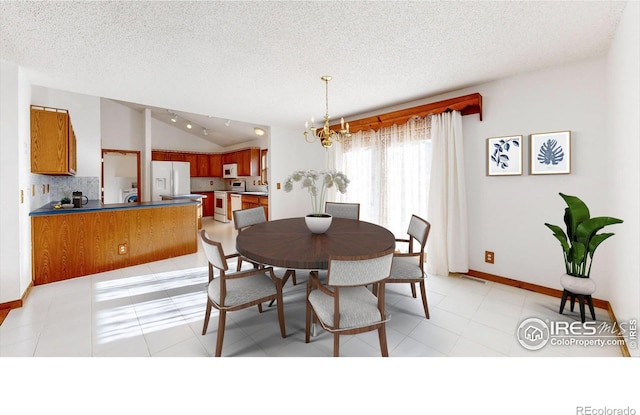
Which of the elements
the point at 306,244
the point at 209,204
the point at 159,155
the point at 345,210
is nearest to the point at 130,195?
the point at 159,155

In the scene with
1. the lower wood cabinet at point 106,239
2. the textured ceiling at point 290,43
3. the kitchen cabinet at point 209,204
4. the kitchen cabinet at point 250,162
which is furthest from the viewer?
the kitchen cabinet at point 209,204

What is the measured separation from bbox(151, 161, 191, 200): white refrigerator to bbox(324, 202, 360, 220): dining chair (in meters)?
5.12

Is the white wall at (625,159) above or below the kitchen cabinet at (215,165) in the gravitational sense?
below

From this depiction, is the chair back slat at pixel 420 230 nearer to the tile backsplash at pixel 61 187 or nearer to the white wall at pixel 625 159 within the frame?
the white wall at pixel 625 159

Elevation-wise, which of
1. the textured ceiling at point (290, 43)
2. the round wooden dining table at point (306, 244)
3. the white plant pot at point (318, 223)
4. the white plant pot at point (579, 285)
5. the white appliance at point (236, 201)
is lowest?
the white plant pot at point (579, 285)

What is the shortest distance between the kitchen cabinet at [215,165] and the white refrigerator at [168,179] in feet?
4.21

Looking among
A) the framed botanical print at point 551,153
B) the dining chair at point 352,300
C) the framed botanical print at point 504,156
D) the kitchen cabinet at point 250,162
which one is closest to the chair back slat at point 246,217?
the dining chair at point 352,300

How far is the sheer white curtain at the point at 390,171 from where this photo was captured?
3596 mm

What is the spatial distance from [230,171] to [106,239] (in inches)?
198

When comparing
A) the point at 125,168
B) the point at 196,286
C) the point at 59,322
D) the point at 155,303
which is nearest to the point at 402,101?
the point at 196,286

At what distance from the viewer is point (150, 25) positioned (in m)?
1.89

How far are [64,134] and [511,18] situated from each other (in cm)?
455

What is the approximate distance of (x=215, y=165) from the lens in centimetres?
862
